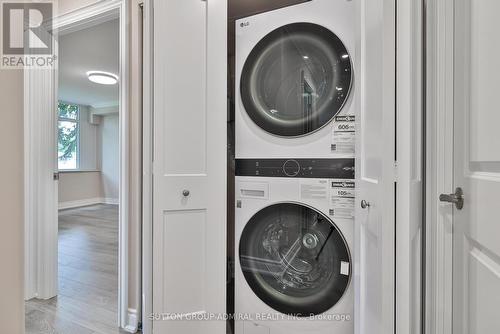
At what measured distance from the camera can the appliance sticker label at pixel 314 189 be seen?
1240 mm

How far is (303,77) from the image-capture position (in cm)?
130

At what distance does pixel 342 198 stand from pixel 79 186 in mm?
6453

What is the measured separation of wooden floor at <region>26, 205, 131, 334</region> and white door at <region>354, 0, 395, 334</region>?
5.08 ft

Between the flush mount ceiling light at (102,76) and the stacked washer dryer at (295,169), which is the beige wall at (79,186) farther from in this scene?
the stacked washer dryer at (295,169)

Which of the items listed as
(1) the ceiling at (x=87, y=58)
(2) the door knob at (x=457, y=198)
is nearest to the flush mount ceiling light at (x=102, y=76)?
(1) the ceiling at (x=87, y=58)

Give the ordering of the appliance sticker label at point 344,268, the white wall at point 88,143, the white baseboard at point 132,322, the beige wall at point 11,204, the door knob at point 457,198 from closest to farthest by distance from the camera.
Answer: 1. the beige wall at point 11,204
2. the door knob at point 457,198
3. the appliance sticker label at point 344,268
4. the white baseboard at point 132,322
5. the white wall at point 88,143

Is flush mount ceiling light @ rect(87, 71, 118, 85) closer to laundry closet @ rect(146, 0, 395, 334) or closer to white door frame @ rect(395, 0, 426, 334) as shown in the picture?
laundry closet @ rect(146, 0, 395, 334)

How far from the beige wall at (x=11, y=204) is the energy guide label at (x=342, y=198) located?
1.11 m

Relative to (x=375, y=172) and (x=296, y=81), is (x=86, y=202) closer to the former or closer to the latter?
(x=296, y=81)

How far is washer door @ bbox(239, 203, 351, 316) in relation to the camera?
1.22 metres

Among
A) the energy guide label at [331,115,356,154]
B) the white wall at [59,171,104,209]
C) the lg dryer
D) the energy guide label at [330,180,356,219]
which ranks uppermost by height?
the lg dryer

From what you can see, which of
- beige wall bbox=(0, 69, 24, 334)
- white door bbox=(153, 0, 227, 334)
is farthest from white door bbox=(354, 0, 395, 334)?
beige wall bbox=(0, 69, 24, 334)

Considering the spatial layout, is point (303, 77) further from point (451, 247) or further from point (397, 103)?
point (451, 247)

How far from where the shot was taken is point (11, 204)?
544 mm
